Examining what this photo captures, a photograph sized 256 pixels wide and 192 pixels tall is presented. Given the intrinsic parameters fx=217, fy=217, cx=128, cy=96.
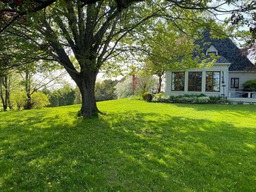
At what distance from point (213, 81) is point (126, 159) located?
18574mm

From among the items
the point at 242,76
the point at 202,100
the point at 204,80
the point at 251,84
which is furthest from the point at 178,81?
the point at 251,84

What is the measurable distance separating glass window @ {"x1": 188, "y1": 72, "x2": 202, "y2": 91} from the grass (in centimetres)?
1452

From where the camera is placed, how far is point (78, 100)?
4006cm

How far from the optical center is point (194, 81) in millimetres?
21766

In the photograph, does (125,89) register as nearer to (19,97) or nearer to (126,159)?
(19,97)

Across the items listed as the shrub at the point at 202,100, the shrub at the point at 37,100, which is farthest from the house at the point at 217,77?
the shrub at the point at 37,100

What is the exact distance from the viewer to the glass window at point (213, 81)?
20.8 metres

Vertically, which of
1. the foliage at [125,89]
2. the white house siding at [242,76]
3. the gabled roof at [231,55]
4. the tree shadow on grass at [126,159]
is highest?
the gabled roof at [231,55]

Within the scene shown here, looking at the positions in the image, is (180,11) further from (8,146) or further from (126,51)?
(8,146)

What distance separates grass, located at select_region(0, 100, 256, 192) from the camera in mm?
3656

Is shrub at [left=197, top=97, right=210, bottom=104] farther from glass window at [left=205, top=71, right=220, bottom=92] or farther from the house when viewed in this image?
glass window at [left=205, top=71, right=220, bottom=92]

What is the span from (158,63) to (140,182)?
793 cm

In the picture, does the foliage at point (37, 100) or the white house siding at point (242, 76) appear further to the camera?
the foliage at point (37, 100)

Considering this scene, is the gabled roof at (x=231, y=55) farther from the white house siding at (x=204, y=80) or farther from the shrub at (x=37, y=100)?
the shrub at (x=37, y=100)
